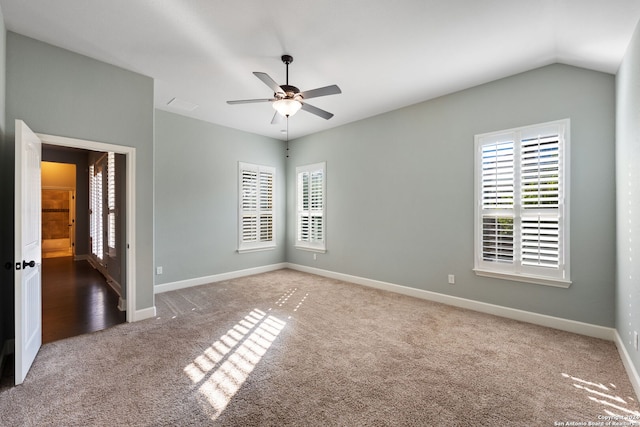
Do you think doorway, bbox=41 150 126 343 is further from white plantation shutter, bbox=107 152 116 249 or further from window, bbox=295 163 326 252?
window, bbox=295 163 326 252

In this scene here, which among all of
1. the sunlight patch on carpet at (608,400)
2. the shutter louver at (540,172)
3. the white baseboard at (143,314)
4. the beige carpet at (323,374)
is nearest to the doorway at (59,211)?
the white baseboard at (143,314)

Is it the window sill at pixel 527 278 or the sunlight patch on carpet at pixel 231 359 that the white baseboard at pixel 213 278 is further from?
the window sill at pixel 527 278

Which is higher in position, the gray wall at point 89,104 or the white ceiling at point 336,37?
the white ceiling at point 336,37

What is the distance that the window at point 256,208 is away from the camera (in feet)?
19.8

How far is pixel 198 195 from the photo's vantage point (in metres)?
5.36

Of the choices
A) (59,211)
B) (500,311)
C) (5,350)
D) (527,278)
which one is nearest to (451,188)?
(527,278)

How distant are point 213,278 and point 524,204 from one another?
202 inches

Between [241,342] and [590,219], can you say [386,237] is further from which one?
[241,342]

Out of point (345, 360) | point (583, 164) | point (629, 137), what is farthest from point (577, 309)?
point (345, 360)

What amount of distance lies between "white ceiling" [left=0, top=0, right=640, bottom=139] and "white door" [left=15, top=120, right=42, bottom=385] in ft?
3.97

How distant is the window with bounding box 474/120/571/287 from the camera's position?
10.9 feet

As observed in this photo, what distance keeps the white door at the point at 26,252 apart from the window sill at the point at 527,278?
189 inches

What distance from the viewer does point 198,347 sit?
293 cm

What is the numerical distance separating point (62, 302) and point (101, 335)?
1889 millimetres
